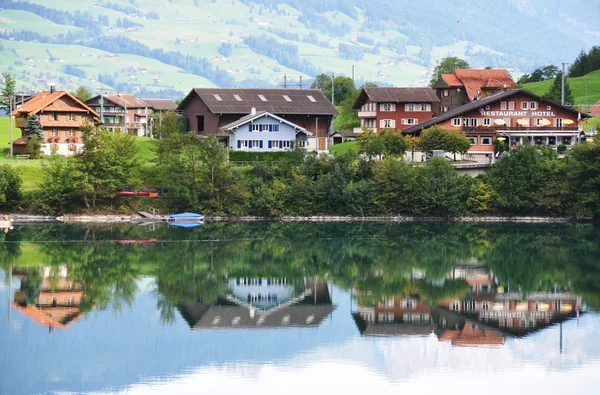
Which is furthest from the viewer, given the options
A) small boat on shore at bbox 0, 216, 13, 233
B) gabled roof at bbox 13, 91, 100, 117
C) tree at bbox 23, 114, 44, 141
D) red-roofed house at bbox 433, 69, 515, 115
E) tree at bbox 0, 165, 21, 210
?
red-roofed house at bbox 433, 69, 515, 115

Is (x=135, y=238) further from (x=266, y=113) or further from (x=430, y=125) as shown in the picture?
(x=430, y=125)

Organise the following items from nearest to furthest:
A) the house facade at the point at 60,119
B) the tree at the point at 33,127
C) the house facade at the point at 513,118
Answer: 1. the tree at the point at 33,127
2. the house facade at the point at 60,119
3. the house facade at the point at 513,118

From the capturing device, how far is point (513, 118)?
7694cm

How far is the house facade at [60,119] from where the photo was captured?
7375cm

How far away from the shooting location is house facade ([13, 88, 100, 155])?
7375 cm

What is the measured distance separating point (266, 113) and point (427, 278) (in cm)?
3113

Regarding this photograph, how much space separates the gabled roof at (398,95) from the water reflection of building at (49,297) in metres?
41.6

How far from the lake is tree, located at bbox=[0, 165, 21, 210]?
164 inches

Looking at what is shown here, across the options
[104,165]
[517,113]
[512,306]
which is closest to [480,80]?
[517,113]

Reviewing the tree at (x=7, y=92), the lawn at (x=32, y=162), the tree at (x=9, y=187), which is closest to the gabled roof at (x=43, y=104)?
the lawn at (x=32, y=162)

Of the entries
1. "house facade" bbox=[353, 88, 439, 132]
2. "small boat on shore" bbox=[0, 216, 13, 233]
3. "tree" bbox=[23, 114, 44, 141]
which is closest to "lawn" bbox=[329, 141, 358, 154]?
"house facade" bbox=[353, 88, 439, 132]

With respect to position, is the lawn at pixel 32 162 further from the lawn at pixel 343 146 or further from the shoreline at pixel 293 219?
the lawn at pixel 343 146

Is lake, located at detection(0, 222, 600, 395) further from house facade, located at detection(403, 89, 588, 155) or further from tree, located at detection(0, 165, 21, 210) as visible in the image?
house facade, located at detection(403, 89, 588, 155)

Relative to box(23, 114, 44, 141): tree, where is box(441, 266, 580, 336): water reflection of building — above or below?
below
